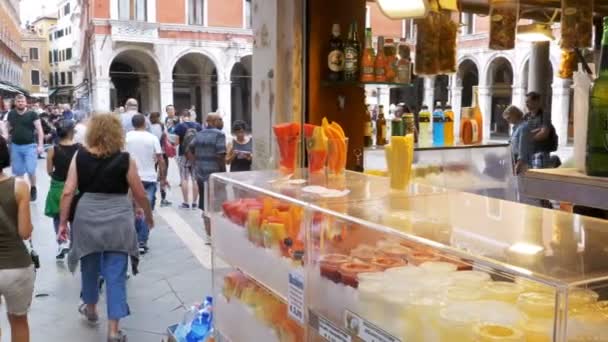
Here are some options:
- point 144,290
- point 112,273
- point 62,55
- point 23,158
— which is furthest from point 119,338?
point 62,55

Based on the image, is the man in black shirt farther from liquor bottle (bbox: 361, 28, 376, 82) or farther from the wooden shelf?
liquor bottle (bbox: 361, 28, 376, 82)

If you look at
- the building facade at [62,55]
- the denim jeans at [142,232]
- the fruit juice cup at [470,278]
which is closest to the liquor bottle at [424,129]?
the fruit juice cup at [470,278]

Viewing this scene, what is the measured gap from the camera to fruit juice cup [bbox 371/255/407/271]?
4.97ft

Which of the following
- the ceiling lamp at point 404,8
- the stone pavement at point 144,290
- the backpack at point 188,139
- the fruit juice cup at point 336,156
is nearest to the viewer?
the fruit juice cup at point 336,156

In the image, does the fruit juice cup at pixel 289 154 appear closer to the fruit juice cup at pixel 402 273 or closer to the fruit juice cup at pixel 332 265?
the fruit juice cup at pixel 332 265

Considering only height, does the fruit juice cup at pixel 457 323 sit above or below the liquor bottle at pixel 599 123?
below

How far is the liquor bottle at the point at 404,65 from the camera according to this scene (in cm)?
362

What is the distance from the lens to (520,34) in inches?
197

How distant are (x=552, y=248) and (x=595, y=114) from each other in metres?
0.38

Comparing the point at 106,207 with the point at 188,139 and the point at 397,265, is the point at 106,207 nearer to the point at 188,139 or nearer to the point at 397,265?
the point at 397,265

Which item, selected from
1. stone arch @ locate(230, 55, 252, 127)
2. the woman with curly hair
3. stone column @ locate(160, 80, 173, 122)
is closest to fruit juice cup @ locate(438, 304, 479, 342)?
the woman with curly hair

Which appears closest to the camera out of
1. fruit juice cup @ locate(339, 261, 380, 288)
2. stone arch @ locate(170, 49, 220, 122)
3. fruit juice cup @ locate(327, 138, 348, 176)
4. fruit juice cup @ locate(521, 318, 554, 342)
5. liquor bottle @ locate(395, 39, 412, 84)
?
fruit juice cup @ locate(521, 318, 554, 342)

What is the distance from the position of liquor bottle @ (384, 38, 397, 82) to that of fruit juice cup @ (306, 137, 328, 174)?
4.64 ft

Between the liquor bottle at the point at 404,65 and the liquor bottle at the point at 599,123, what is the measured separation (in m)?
2.20
